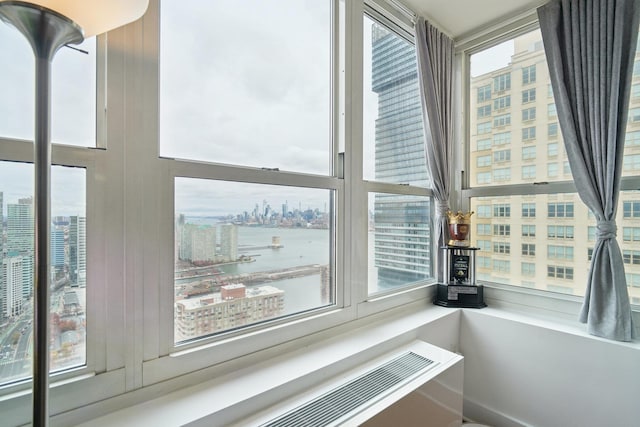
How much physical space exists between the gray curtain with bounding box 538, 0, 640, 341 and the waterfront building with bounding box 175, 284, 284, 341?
172 cm

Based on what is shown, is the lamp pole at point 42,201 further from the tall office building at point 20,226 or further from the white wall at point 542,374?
the white wall at point 542,374

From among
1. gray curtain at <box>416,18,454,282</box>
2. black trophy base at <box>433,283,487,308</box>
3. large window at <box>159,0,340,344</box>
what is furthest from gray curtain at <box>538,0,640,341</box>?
large window at <box>159,0,340,344</box>

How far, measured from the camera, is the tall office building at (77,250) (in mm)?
896

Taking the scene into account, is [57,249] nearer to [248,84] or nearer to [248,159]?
[248,159]

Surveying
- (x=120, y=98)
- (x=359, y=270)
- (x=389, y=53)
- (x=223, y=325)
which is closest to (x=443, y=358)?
(x=359, y=270)

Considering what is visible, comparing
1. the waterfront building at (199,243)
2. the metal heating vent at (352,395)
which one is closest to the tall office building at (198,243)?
the waterfront building at (199,243)

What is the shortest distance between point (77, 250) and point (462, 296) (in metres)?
2.15

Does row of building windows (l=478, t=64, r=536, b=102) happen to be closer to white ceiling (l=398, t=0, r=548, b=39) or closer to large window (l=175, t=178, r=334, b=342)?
white ceiling (l=398, t=0, r=548, b=39)

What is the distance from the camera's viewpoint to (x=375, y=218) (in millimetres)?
1849

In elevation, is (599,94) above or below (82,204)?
above

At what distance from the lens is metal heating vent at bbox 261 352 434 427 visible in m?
1.03

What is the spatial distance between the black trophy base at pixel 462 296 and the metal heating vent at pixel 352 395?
72cm

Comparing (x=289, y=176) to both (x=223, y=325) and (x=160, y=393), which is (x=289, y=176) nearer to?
(x=223, y=325)

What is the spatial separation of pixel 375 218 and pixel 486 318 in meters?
0.97
